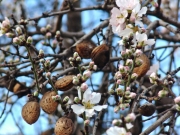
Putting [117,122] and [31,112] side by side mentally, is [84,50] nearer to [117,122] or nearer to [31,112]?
[31,112]

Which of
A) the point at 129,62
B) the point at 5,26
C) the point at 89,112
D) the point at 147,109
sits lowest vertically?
the point at 147,109

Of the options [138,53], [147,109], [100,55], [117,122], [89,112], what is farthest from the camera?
[100,55]

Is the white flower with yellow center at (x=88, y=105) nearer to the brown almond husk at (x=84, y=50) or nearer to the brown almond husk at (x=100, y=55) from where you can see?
the brown almond husk at (x=100, y=55)

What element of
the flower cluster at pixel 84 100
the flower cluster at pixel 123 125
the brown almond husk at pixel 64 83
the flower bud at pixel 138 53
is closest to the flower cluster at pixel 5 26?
the brown almond husk at pixel 64 83

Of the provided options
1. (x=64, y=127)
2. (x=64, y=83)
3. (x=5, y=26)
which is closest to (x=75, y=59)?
(x=64, y=83)

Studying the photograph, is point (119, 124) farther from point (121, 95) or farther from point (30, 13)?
point (30, 13)

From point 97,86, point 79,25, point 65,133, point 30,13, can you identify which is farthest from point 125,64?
point 30,13

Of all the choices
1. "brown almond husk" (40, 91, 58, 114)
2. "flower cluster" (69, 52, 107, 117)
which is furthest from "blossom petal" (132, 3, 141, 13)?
"brown almond husk" (40, 91, 58, 114)

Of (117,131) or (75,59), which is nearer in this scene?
(117,131)
